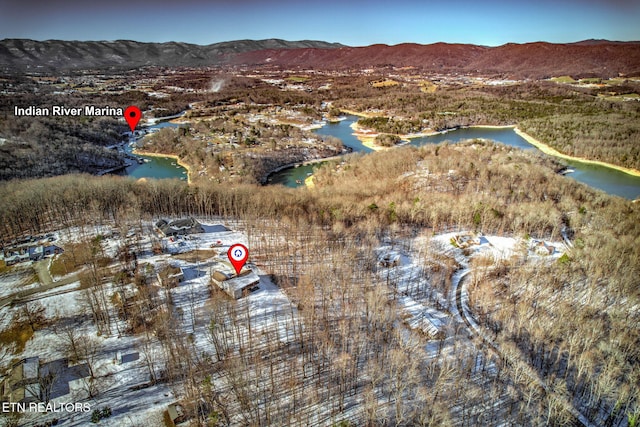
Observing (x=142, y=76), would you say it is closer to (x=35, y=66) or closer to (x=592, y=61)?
(x=35, y=66)

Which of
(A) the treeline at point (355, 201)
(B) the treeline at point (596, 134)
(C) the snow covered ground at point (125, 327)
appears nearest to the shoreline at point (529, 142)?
(B) the treeline at point (596, 134)

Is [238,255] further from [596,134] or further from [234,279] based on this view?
[596,134]

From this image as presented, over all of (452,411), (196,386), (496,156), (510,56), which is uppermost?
(510,56)

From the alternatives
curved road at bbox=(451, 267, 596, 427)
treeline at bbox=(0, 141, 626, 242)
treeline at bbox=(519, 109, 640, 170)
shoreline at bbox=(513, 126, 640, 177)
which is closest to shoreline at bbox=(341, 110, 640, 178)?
shoreline at bbox=(513, 126, 640, 177)

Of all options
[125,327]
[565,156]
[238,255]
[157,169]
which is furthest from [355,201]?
[565,156]

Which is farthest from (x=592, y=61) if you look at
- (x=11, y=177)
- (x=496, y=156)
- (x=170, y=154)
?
(x=11, y=177)

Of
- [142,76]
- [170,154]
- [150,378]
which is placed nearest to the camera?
[150,378]

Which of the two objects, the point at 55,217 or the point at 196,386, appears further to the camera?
the point at 55,217

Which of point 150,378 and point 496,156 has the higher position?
point 496,156
